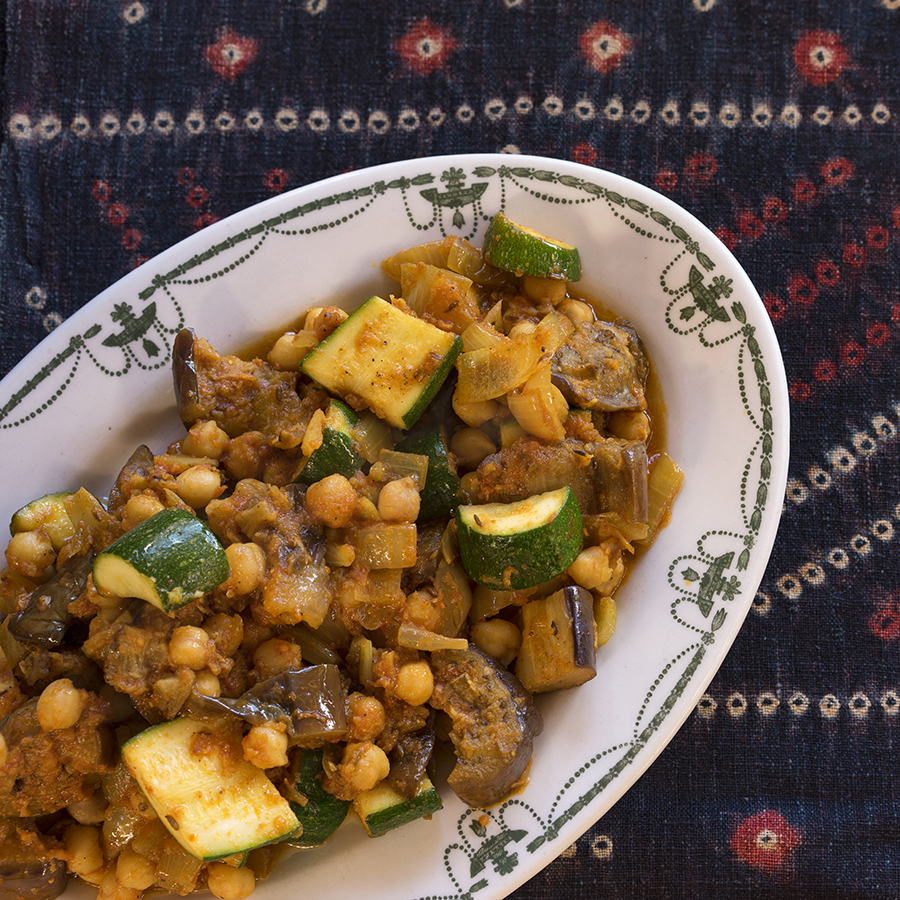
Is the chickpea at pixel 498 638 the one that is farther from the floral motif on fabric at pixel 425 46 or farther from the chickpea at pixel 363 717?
the floral motif on fabric at pixel 425 46

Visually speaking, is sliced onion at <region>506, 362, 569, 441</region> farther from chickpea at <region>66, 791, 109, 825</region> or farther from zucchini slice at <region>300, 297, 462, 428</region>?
chickpea at <region>66, 791, 109, 825</region>

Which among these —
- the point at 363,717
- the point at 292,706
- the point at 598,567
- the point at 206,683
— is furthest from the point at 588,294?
the point at 206,683

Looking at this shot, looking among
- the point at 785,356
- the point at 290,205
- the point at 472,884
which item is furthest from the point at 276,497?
the point at 785,356

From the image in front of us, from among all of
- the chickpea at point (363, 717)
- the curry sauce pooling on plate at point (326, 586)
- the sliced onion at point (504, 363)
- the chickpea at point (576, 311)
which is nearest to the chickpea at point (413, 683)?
the curry sauce pooling on plate at point (326, 586)

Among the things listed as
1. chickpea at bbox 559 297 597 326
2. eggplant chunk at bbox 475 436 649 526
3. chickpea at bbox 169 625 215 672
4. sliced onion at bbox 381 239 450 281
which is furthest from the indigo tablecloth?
chickpea at bbox 169 625 215 672

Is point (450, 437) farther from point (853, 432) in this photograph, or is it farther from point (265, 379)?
point (853, 432)

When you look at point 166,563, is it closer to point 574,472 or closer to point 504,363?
point 504,363
